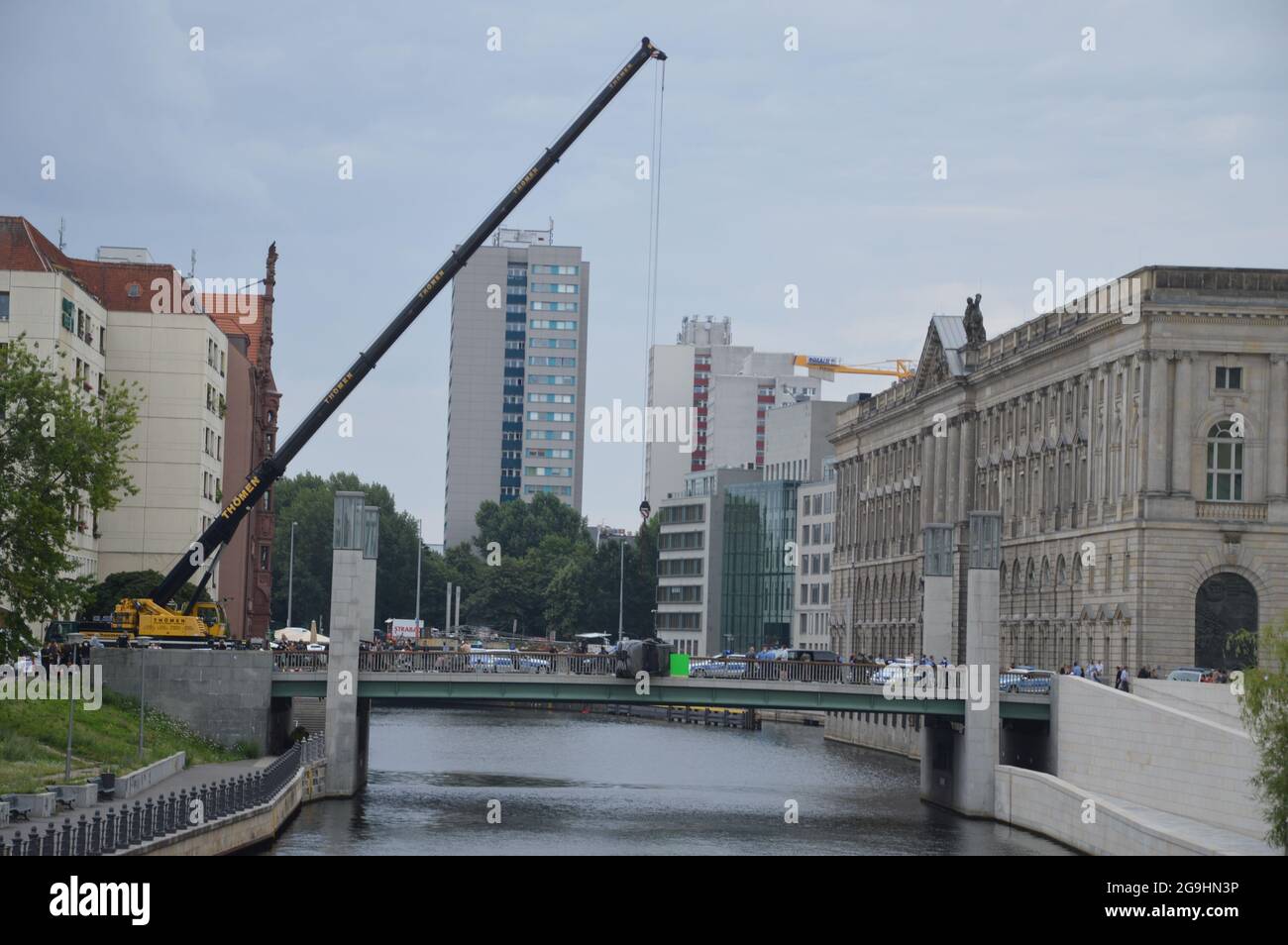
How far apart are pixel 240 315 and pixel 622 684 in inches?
3342

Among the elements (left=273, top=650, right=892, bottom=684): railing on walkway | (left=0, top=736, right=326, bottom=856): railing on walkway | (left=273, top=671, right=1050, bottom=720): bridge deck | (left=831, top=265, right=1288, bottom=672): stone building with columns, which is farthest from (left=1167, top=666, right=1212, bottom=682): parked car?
(left=0, top=736, right=326, bottom=856): railing on walkway

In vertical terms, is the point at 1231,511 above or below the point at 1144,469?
below

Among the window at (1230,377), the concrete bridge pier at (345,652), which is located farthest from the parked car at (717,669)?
the window at (1230,377)

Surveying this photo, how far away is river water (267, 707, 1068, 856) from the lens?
65938 millimetres

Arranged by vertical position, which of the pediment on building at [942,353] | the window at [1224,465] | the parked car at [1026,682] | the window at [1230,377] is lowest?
the parked car at [1026,682]

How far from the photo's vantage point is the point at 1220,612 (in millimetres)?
96688

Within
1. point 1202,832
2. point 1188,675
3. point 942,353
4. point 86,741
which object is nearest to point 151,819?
point 86,741

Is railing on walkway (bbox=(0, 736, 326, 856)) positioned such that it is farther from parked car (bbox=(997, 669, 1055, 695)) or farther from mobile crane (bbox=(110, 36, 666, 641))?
parked car (bbox=(997, 669, 1055, 695))

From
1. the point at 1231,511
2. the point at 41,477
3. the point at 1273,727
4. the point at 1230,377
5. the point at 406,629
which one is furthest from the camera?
the point at 406,629

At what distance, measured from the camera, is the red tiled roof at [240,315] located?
15125 cm

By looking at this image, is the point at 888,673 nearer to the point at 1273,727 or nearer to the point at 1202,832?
the point at 1202,832

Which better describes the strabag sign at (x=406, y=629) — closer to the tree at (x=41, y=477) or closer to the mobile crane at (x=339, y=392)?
the mobile crane at (x=339, y=392)
